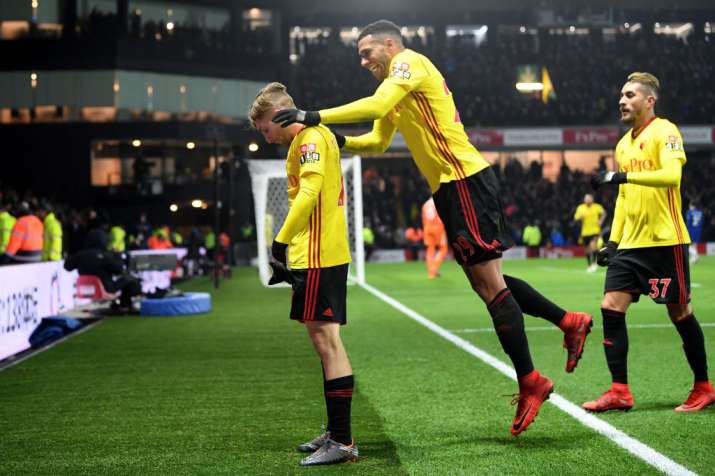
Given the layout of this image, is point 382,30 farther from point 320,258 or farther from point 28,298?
point 28,298

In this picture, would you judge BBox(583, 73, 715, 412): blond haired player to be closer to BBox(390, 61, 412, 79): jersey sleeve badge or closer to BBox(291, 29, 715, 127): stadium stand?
BBox(390, 61, 412, 79): jersey sleeve badge

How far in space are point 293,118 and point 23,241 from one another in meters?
13.0

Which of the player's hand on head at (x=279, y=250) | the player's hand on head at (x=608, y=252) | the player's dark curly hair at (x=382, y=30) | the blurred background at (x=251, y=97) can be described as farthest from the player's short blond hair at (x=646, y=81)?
the blurred background at (x=251, y=97)

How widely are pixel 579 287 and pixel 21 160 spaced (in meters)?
30.2

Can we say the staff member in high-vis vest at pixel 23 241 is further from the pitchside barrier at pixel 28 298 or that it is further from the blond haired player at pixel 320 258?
the blond haired player at pixel 320 258

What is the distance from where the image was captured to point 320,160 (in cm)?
472

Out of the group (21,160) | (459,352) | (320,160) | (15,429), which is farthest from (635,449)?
(21,160)

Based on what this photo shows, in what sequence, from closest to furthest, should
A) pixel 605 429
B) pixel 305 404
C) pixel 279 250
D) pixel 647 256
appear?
pixel 279 250, pixel 605 429, pixel 647 256, pixel 305 404

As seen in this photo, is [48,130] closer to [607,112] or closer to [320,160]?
[607,112]

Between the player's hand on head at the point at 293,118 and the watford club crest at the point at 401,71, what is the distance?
1.79ft

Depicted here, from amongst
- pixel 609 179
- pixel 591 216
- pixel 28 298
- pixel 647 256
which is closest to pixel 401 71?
pixel 609 179

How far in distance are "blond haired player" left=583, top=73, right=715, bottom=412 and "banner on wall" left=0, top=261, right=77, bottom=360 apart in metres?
6.43

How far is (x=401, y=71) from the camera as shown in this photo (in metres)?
4.80

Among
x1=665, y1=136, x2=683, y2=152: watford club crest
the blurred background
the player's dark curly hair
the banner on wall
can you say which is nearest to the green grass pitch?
the banner on wall
